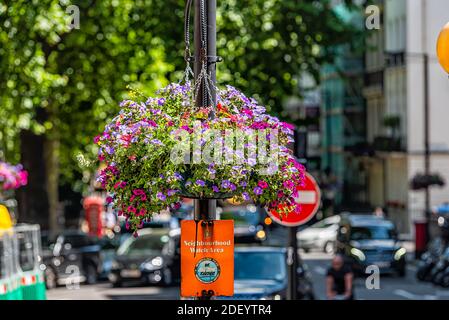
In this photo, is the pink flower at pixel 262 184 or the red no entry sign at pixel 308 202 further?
the red no entry sign at pixel 308 202

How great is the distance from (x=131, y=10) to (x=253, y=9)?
4.20 metres

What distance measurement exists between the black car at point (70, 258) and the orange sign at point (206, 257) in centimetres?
2670

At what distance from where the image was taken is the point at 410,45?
6253cm

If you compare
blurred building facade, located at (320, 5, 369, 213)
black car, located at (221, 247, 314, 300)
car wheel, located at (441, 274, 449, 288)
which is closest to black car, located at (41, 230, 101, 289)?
car wheel, located at (441, 274, 449, 288)

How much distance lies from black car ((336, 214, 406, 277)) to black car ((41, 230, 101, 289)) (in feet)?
24.4

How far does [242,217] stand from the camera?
4859 cm

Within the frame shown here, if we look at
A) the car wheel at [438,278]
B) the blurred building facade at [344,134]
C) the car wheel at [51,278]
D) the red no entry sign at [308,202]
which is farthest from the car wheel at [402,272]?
the blurred building facade at [344,134]

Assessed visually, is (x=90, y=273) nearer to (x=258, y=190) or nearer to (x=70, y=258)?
(x=70, y=258)

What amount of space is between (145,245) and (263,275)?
15.3 meters

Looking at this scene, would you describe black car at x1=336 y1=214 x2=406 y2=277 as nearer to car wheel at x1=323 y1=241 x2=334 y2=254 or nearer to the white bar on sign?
car wheel at x1=323 y1=241 x2=334 y2=254

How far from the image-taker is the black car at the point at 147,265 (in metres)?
34.4

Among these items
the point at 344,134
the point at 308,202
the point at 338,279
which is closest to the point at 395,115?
the point at 344,134

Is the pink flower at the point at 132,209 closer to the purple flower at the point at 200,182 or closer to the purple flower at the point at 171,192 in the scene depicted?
the purple flower at the point at 171,192

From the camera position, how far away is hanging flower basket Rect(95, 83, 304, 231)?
7.95m
